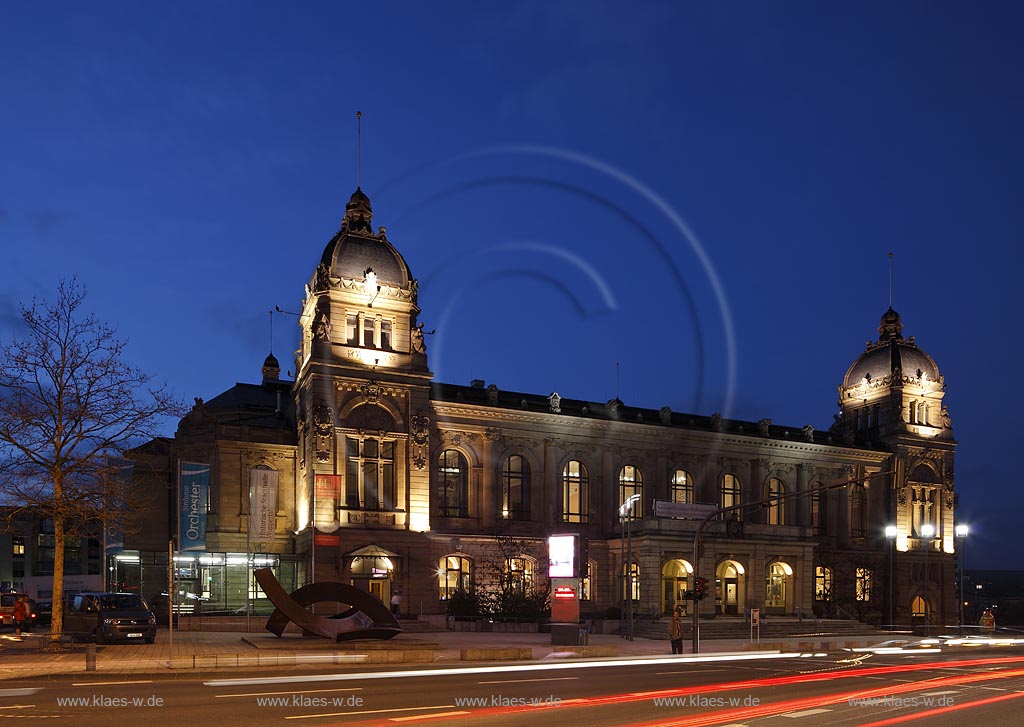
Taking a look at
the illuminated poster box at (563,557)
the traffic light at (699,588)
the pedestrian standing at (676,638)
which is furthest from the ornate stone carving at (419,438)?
the pedestrian standing at (676,638)

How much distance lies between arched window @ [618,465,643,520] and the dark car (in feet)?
129

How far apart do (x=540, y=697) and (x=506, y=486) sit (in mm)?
44954

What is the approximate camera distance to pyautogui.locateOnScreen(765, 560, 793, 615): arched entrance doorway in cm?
7050

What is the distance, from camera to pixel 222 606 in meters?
59.6

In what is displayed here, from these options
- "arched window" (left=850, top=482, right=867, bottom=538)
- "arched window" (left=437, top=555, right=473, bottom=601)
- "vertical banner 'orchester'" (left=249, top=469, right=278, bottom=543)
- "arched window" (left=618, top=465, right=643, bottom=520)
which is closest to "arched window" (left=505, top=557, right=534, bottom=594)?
"arched window" (left=437, top=555, right=473, bottom=601)

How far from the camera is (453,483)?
217 feet

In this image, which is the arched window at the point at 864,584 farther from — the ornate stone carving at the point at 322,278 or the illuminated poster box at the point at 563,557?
the ornate stone carving at the point at 322,278

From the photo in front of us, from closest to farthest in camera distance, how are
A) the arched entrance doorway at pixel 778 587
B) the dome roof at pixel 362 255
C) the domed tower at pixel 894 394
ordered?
the dome roof at pixel 362 255, the arched entrance doorway at pixel 778 587, the domed tower at pixel 894 394

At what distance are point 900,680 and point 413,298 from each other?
132 ft

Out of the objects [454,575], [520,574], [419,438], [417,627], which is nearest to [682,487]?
[520,574]

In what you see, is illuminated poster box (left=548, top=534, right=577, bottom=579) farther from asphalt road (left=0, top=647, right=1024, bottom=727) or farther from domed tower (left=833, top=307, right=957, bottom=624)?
domed tower (left=833, top=307, right=957, bottom=624)

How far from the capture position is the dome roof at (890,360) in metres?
84.7

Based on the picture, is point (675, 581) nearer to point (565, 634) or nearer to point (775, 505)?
point (775, 505)

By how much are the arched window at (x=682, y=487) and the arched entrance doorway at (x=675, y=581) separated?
685 centimetres
